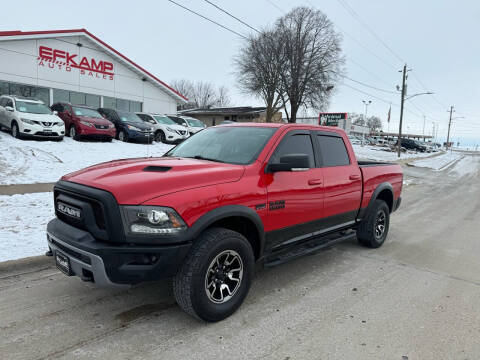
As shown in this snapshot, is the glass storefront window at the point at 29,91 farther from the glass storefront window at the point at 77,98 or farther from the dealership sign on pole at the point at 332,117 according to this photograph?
the dealership sign on pole at the point at 332,117

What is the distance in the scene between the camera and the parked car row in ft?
45.6

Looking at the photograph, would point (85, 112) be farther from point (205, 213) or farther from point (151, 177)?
point (205, 213)

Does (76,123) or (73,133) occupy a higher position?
(76,123)

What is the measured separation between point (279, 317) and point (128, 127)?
52.6 ft

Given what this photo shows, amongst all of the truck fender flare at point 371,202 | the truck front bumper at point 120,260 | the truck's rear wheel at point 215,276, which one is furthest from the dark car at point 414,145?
the truck front bumper at point 120,260

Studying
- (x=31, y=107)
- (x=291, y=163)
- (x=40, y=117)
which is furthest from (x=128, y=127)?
(x=291, y=163)

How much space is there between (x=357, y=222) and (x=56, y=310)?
4.09 meters

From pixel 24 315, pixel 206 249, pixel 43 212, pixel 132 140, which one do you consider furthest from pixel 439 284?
pixel 132 140

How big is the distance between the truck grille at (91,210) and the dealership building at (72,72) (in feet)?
67.5

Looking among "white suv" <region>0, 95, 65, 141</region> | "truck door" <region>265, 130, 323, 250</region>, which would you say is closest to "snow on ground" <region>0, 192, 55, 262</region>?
"truck door" <region>265, 130, 323, 250</region>

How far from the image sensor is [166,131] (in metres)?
19.3

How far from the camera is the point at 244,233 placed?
11.5 ft

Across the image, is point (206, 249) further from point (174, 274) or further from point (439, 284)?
point (439, 284)

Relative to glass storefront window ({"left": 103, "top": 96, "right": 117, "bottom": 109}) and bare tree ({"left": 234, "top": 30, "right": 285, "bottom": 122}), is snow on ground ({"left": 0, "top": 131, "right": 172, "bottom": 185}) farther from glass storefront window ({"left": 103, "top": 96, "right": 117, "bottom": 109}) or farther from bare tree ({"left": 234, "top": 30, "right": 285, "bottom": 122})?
bare tree ({"left": 234, "top": 30, "right": 285, "bottom": 122})
